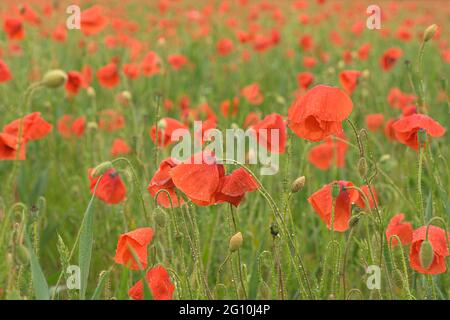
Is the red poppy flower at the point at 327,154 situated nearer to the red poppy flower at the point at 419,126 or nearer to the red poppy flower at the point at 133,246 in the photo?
the red poppy flower at the point at 419,126

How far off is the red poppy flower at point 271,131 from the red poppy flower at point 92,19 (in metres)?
1.26

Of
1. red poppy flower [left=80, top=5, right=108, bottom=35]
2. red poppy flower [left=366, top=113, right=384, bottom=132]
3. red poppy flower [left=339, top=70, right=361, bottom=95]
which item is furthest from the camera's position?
red poppy flower [left=80, top=5, right=108, bottom=35]

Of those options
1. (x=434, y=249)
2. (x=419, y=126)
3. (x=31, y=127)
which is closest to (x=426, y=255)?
(x=434, y=249)

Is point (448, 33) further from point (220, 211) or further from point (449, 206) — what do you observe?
point (449, 206)

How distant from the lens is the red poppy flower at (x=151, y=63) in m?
2.63

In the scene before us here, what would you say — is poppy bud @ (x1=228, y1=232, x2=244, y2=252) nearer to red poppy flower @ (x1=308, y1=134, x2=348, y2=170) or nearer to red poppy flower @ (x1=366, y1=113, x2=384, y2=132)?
red poppy flower @ (x1=308, y1=134, x2=348, y2=170)

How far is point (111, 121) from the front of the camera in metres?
2.77

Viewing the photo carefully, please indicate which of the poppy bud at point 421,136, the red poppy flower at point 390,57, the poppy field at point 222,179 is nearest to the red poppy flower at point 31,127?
the poppy field at point 222,179

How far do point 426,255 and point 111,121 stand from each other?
1880mm

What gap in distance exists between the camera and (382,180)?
221cm

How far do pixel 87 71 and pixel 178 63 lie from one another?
0.48 meters

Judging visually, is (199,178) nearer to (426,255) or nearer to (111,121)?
(426,255)

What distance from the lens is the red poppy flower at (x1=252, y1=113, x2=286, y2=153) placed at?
1.48m

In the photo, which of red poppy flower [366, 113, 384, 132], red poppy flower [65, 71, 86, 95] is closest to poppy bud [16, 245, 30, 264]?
red poppy flower [65, 71, 86, 95]
